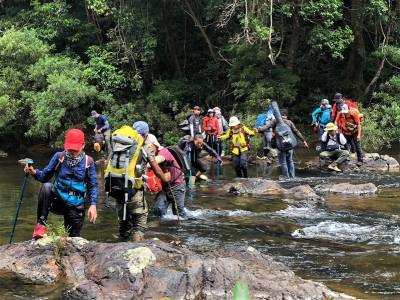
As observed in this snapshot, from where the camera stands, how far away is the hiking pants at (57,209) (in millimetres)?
5449

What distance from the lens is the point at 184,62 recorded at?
85.5ft

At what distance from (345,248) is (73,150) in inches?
144

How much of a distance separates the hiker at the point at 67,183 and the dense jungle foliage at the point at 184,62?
13.9 m

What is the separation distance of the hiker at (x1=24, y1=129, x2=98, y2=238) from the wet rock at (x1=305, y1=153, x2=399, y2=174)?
9.78m

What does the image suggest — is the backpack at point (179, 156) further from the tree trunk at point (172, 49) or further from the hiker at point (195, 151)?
the tree trunk at point (172, 49)

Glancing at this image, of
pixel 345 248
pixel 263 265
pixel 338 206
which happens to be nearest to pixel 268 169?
pixel 338 206

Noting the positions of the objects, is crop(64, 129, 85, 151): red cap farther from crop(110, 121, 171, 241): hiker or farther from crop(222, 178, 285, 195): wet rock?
crop(222, 178, 285, 195): wet rock

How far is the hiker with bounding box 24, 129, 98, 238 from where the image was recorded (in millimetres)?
5434

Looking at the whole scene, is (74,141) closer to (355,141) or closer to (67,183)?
(67,183)

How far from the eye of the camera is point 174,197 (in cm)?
767

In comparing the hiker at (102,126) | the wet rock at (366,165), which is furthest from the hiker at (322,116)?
the hiker at (102,126)

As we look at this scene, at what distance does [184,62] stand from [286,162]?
49.2 ft

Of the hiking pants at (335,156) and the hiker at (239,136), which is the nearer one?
the hiker at (239,136)

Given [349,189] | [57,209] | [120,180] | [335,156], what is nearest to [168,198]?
[120,180]
